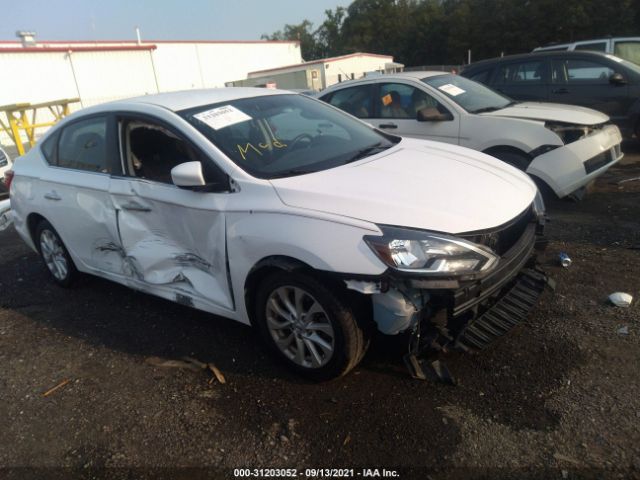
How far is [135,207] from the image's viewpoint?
11.9 feet

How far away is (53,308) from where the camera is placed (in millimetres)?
4547

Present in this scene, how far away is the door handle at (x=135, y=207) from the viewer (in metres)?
3.57

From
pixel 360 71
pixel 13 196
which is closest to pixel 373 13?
pixel 360 71

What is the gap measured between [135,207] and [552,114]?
181 inches

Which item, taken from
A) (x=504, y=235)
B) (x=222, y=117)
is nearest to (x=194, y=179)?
(x=222, y=117)

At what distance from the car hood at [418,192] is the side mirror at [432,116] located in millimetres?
2577

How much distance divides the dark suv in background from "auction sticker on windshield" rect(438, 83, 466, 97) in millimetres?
2589

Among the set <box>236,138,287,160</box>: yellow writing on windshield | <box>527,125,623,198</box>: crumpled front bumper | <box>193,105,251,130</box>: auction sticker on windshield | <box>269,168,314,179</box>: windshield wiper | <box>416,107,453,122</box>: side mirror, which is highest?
<box>193,105,251,130</box>: auction sticker on windshield

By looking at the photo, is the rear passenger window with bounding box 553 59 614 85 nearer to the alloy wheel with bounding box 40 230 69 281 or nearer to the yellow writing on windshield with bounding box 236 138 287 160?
the yellow writing on windshield with bounding box 236 138 287 160

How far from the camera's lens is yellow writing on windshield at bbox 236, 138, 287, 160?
328 centimetres

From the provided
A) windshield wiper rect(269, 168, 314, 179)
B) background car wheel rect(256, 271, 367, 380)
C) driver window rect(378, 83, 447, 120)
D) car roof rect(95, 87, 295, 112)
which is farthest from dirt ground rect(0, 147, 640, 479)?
driver window rect(378, 83, 447, 120)

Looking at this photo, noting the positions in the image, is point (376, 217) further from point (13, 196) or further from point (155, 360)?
point (13, 196)

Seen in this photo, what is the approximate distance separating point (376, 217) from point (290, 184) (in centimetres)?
60

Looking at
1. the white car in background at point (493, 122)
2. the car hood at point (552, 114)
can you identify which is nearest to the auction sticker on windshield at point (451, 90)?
the white car in background at point (493, 122)
